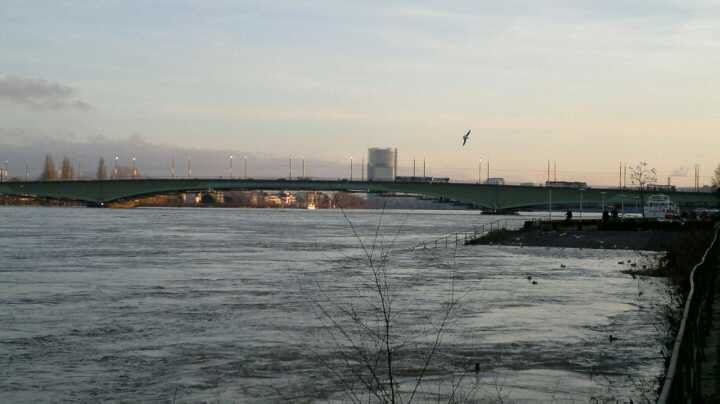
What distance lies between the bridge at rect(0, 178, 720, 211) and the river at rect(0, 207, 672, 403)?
113 metres

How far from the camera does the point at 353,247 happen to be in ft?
253

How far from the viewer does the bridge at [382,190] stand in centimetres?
Answer: 16400

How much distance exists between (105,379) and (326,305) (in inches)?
553

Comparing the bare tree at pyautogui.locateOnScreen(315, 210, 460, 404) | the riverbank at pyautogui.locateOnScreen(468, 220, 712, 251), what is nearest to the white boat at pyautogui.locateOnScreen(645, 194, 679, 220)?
the riverbank at pyautogui.locateOnScreen(468, 220, 712, 251)

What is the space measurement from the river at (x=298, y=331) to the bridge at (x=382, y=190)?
4465 inches

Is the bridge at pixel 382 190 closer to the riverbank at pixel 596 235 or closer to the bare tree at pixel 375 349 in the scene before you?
the riverbank at pixel 596 235

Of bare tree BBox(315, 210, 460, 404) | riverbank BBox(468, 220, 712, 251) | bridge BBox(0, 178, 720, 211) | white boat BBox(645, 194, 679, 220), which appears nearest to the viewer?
bare tree BBox(315, 210, 460, 404)

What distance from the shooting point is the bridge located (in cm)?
16400

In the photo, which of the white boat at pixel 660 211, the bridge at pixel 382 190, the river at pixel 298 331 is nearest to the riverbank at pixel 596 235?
the white boat at pixel 660 211

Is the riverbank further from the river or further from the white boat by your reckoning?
the river

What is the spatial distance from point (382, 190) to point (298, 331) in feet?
469

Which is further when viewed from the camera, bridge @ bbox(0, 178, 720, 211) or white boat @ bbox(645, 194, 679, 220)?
bridge @ bbox(0, 178, 720, 211)

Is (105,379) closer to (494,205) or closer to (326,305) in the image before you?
(326,305)

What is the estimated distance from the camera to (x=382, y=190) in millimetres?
169250
